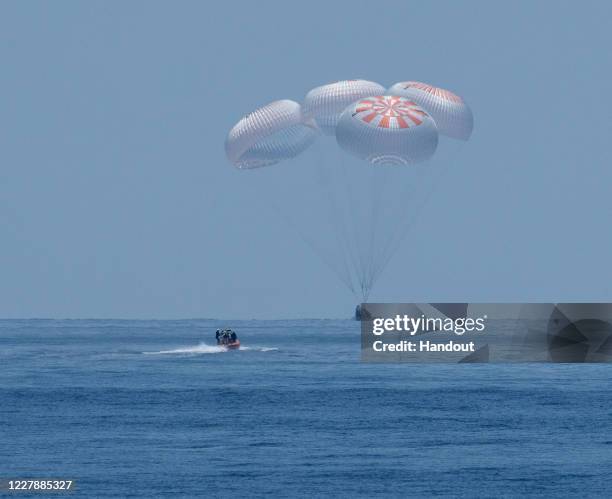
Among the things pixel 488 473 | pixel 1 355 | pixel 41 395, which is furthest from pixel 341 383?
pixel 1 355

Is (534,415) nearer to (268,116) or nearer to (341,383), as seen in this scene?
(341,383)

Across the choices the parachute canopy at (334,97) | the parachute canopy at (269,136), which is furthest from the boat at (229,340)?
the parachute canopy at (334,97)

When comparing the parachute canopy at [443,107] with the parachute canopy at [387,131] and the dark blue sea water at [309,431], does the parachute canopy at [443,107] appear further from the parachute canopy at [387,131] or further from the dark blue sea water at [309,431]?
the dark blue sea water at [309,431]

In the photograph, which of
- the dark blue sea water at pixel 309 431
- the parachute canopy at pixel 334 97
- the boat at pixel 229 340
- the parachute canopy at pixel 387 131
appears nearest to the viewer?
the dark blue sea water at pixel 309 431

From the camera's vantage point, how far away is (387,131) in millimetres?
62375

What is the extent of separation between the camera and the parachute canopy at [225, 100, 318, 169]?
65.9 metres

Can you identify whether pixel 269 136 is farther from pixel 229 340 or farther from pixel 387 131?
pixel 229 340

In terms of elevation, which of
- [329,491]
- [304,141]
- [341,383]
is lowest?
[329,491]

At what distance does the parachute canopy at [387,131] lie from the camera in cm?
6241

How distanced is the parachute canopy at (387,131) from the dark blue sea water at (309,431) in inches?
416

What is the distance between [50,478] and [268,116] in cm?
3206

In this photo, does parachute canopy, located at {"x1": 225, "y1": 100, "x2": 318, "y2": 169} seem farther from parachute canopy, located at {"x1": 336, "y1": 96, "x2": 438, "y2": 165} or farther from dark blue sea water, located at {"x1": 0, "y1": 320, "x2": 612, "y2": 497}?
dark blue sea water, located at {"x1": 0, "y1": 320, "x2": 612, "y2": 497}

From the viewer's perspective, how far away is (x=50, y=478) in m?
36.8

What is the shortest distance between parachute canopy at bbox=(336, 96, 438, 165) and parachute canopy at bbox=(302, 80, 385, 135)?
2978 millimetres
